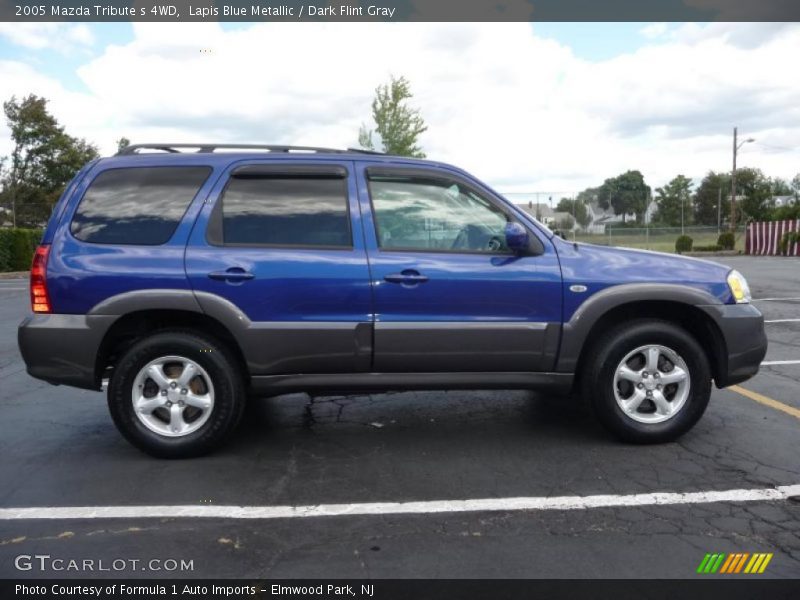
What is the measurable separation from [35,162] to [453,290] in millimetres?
38628

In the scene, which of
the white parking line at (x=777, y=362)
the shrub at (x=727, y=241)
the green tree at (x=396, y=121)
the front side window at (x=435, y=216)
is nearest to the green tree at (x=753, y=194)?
the shrub at (x=727, y=241)

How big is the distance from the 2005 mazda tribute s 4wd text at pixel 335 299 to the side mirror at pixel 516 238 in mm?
16

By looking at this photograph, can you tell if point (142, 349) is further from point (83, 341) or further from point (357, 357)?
point (357, 357)

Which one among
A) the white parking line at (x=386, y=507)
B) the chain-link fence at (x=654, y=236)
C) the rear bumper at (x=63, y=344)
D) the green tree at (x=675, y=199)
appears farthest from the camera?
the green tree at (x=675, y=199)

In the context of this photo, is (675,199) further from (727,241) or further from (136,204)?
(136,204)

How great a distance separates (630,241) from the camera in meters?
40.7

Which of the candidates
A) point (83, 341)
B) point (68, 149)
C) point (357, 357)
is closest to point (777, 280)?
point (357, 357)

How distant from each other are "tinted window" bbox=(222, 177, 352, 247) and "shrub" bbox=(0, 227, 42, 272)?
24924 millimetres

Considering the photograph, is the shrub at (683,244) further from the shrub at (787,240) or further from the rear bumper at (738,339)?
the rear bumper at (738,339)

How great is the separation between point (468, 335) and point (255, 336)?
133 centimetres

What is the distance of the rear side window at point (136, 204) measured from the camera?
4.17m

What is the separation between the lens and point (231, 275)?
407cm

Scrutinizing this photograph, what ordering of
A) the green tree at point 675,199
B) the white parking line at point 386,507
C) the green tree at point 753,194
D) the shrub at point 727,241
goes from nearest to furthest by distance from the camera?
1. the white parking line at point 386,507
2. the shrub at point 727,241
3. the green tree at point 753,194
4. the green tree at point 675,199

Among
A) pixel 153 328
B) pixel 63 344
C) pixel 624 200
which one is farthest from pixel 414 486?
pixel 624 200
